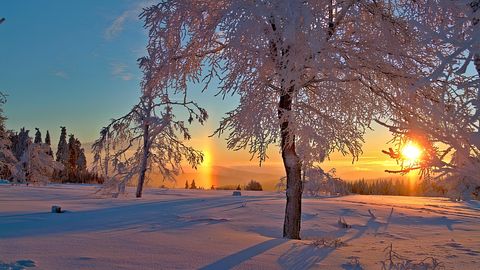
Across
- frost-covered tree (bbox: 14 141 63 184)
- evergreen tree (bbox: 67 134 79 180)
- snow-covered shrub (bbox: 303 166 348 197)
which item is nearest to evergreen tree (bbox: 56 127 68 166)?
evergreen tree (bbox: 67 134 79 180)

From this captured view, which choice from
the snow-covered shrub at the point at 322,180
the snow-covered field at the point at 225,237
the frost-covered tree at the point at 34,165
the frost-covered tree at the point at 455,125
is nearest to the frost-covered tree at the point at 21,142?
the frost-covered tree at the point at 34,165

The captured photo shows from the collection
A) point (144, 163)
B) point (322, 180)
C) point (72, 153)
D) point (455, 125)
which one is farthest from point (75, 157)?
point (455, 125)

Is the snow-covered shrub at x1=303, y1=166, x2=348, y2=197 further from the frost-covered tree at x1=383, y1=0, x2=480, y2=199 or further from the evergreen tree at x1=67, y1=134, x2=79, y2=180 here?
the evergreen tree at x1=67, y1=134, x2=79, y2=180

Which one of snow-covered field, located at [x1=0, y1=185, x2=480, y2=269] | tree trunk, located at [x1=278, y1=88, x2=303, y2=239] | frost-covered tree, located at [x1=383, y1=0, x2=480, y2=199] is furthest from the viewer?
tree trunk, located at [x1=278, y1=88, x2=303, y2=239]

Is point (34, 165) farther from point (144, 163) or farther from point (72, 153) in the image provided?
point (72, 153)

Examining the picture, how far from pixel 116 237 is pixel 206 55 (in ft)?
13.3

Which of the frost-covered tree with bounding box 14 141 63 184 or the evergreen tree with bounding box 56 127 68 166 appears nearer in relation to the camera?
the frost-covered tree with bounding box 14 141 63 184

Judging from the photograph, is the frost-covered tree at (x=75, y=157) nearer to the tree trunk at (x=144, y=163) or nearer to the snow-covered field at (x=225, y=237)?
the tree trunk at (x=144, y=163)

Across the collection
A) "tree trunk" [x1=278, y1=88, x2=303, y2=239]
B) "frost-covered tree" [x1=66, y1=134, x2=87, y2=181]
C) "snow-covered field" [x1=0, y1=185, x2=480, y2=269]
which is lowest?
"snow-covered field" [x1=0, y1=185, x2=480, y2=269]

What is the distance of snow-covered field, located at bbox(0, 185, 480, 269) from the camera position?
5.70 metres

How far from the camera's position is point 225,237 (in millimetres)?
7824

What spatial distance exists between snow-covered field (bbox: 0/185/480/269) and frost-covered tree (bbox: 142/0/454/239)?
5.03ft

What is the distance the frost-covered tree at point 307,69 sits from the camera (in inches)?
285

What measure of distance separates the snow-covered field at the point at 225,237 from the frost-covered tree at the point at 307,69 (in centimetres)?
153
